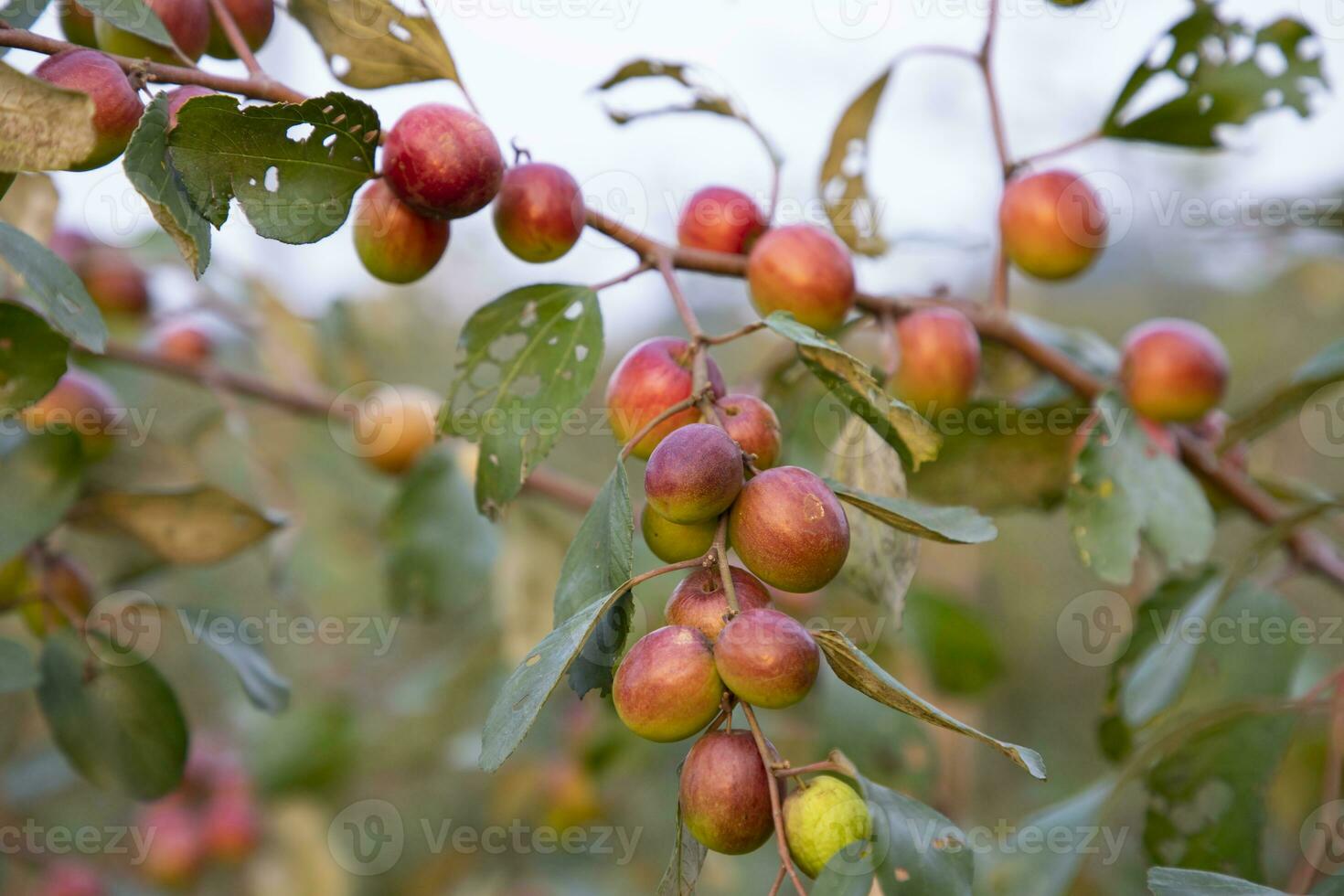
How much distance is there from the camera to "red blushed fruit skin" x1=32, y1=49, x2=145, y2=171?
20.8 inches

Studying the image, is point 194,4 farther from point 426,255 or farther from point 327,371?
point 327,371

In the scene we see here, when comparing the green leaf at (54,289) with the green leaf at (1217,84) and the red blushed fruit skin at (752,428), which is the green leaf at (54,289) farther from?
the green leaf at (1217,84)

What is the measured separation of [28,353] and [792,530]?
0.50m

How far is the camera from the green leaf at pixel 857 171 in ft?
3.07

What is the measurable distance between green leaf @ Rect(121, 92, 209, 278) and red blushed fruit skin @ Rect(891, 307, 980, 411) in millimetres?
491

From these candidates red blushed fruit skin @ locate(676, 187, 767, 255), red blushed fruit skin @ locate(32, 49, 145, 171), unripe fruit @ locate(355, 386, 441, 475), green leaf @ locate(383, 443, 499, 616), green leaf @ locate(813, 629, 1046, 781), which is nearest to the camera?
green leaf @ locate(813, 629, 1046, 781)

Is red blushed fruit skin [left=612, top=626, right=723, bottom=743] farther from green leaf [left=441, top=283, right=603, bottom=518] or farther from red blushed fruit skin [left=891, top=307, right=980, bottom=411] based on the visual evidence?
red blushed fruit skin [left=891, top=307, right=980, bottom=411]

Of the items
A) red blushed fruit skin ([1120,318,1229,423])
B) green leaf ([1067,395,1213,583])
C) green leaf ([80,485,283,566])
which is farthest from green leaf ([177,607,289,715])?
red blushed fruit skin ([1120,318,1229,423])

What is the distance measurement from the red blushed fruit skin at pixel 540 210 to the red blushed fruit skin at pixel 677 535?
0.20 m

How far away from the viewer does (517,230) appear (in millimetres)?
636

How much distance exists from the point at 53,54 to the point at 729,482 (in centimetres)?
42

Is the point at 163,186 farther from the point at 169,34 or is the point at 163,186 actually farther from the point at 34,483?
the point at 34,483

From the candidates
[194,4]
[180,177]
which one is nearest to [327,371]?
[194,4]

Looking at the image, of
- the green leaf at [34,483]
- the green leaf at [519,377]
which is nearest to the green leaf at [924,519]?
the green leaf at [519,377]
